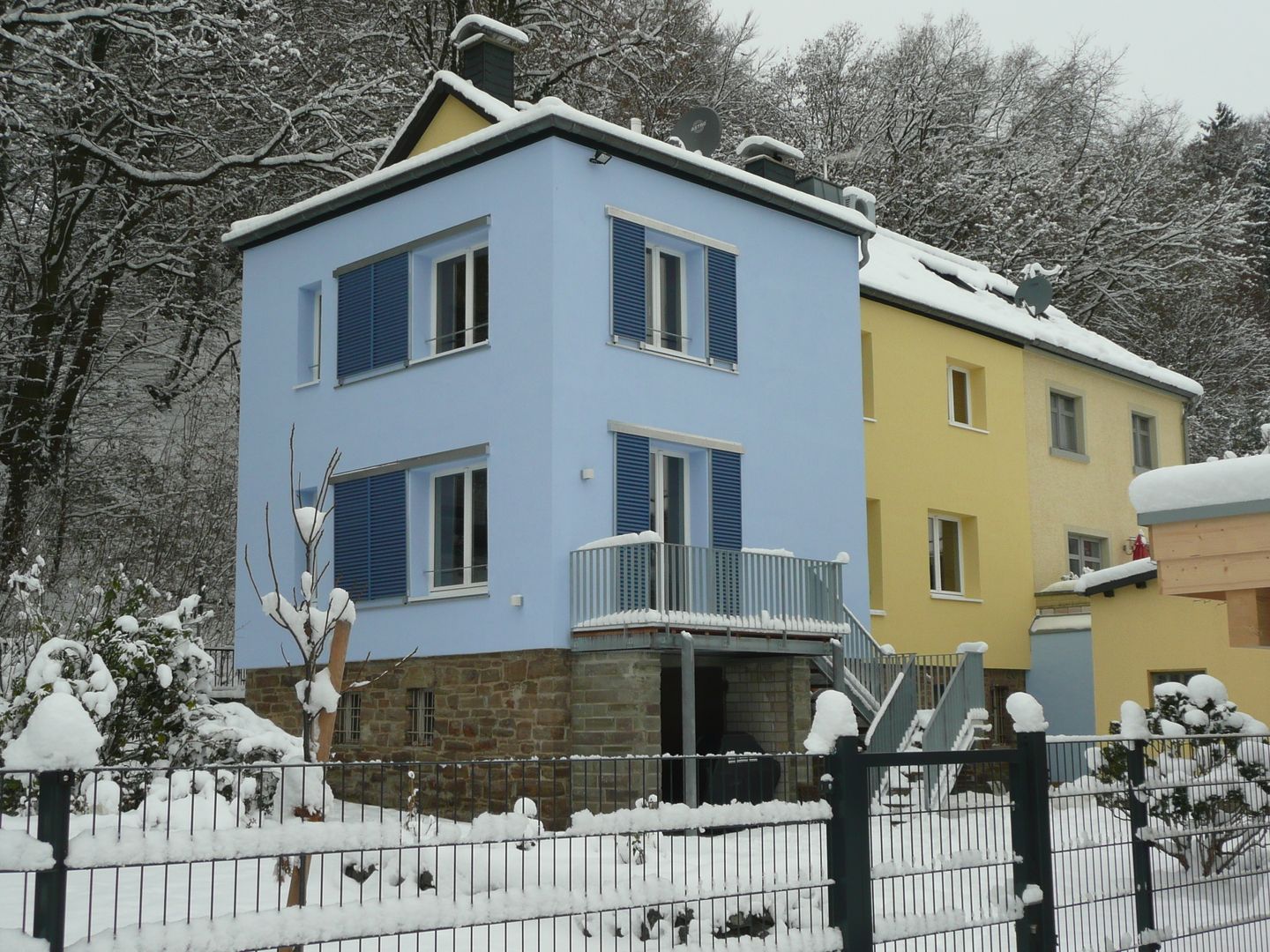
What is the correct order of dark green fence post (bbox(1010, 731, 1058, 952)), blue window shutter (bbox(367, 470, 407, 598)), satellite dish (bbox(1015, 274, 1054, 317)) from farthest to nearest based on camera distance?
1. satellite dish (bbox(1015, 274, 1054, 317))
2. blue window shutter (bbox(367, 470, 407, 598))
3. dark green fence post (bbox(1010, 731, 1058, 952))

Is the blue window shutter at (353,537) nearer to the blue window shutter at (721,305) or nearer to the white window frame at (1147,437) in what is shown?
the blue window shutter at (721,305)

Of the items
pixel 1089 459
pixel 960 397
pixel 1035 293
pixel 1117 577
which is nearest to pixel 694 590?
pixel 1117 577

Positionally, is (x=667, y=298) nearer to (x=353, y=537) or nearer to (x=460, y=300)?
(x=460, y=300)

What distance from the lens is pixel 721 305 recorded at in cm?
1895

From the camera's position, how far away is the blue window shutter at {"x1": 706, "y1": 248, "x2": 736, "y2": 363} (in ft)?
61.7

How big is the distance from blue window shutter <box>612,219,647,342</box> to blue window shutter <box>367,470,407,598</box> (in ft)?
11.2

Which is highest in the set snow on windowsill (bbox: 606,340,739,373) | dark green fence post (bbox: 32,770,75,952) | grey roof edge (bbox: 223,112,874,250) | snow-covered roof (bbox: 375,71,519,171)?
→ snow-covered roof (bbox: 375,71,519,171)

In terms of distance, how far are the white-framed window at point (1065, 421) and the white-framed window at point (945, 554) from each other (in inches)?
137

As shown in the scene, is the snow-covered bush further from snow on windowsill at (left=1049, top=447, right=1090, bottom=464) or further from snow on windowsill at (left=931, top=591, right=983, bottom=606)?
snow on windowsill at (left=1049, top=447, right=1090, bottom=464)

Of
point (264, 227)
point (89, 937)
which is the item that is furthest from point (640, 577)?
Answer: point (89, 937)

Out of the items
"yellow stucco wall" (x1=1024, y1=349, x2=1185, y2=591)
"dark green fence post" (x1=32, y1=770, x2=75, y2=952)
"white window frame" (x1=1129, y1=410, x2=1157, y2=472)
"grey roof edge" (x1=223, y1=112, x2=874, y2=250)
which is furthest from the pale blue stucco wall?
"dark green fence post" (x1=32, y1=770, x2=75, y2=952)

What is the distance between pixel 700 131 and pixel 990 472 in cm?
748

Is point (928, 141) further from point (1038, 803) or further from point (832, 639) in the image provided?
point (1038, 803)

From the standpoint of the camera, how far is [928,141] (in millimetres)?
36906
